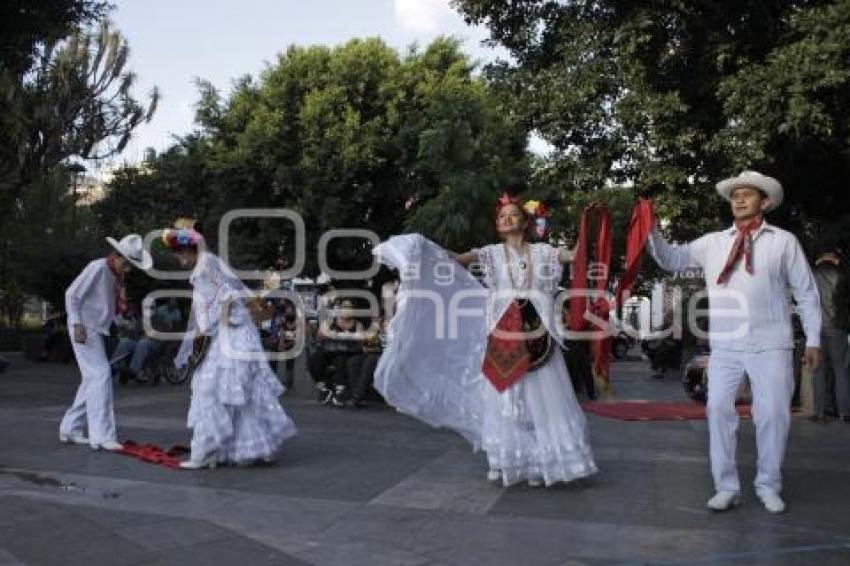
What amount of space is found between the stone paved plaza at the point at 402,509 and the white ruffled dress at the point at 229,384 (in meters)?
0.22

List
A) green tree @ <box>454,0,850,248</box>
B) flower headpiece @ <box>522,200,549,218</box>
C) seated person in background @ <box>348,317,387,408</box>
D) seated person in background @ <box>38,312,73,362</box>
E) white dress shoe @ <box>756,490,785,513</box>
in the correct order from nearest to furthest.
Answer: white dress shoe @ <box>756,490,785,513</box>, flower headpiece @ <box>522,200,549,218</box>, green tree @ <box>454,0,850,248</box>, seated person in background @ <box>348,317,387,408</box>, seated person in background @ <box>38,312,73,362</box>

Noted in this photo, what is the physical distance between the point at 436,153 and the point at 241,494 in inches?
698

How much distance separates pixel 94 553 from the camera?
4.87 metres

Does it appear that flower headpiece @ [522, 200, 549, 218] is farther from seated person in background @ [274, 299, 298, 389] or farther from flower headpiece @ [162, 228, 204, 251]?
seated person in background @ [274, 299, 298, 389]

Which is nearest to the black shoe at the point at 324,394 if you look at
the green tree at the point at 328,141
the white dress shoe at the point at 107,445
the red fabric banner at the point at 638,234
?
the white dress shoe at the point at 107,445

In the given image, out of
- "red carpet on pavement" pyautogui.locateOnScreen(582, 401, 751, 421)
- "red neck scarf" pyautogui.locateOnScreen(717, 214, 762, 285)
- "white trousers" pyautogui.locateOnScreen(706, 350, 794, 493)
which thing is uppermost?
"red neck scarf" pyautogui.locateOnScreen(717, 214, 762, 285)

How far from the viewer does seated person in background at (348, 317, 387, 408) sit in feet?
40.5

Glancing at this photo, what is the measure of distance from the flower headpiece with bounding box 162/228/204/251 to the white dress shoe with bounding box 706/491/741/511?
4.47m

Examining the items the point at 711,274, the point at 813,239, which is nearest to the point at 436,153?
the point at 813,239

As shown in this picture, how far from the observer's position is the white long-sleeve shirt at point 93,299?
346 inches

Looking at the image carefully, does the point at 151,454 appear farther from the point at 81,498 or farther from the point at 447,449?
the point at 447,449

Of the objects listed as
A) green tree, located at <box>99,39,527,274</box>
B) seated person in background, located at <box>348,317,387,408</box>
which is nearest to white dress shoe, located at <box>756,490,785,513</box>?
seated person in background, located at <box>348,317,387,408</box>

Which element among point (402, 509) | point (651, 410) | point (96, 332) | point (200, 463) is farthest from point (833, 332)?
point (96, 332)

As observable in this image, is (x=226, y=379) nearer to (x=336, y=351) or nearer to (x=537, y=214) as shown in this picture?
(x=537, y=214)
